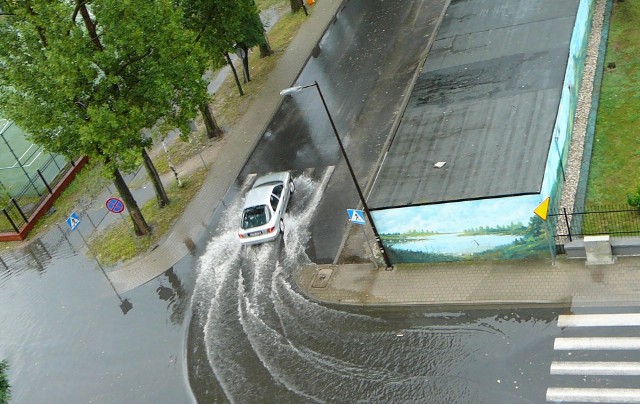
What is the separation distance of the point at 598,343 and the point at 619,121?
10080 mm

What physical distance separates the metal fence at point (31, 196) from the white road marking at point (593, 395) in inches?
949

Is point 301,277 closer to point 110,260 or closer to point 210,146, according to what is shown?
point 110,260

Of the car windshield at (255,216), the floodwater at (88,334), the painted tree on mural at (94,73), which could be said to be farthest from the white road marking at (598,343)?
the painted tree on mural at (94,73)

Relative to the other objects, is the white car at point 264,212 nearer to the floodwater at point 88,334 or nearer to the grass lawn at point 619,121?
the floodwater at point 88,334

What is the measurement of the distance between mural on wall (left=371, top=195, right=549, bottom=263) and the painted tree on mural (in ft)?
31.1

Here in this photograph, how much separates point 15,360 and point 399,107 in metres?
17.5

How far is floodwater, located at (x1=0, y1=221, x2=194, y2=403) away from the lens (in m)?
20.2

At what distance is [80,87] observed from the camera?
74.5ft

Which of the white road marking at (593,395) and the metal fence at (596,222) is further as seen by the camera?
the metal fence at (596,222)

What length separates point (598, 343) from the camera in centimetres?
1581

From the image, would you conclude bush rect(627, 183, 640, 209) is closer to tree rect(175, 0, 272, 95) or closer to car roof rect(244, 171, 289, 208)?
car roof rect(244, 171, 289, 208)

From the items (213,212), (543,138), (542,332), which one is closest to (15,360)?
(213,212)

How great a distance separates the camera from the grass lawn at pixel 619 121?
20328 millimetres

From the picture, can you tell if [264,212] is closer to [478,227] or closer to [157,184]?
[157,184]
